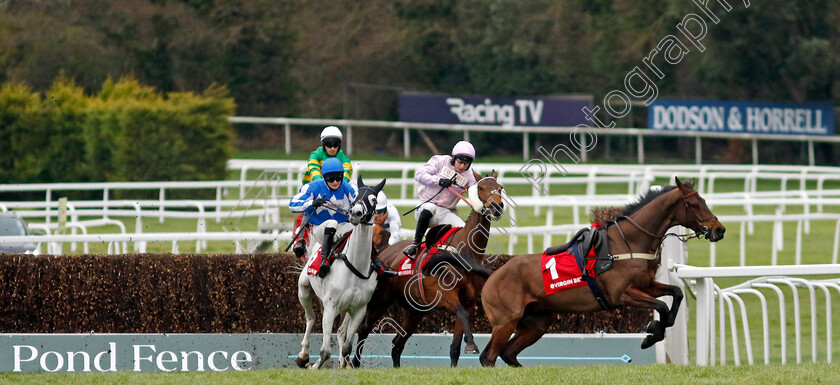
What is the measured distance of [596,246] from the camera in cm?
741

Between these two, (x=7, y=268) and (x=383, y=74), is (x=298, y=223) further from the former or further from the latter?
(x=383, y=74)

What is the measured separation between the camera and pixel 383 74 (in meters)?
30.3

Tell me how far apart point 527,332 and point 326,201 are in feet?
5.20

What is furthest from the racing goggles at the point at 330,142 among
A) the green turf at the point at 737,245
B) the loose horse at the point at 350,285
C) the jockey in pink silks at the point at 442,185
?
the green turf at the point at 737,245

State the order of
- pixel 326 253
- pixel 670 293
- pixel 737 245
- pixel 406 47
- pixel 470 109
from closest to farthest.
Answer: pixel 670 293 < pixel 326 253 < pixel 737 245 < pixel 470 109 < pixel 406 47

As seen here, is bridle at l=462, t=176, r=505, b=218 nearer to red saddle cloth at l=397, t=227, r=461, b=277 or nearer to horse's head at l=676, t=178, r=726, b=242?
red saddle cloth at l=397, t=227, r=461, b=277

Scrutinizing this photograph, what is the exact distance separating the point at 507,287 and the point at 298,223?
184 centimetres

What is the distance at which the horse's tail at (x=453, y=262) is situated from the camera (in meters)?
8.05

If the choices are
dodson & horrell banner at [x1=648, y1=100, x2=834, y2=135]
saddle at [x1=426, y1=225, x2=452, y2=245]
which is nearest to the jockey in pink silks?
saddle at [x1=426, y1=225, x2=452, y2=245]

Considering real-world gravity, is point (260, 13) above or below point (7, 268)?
above

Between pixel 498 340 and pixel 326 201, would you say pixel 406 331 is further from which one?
pixel 326 201

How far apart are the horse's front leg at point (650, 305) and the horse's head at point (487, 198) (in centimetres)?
102

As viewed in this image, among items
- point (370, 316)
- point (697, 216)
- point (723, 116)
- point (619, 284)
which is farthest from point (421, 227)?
point (723, 116)

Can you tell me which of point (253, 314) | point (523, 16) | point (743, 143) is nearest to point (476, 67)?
point (523, 16)
